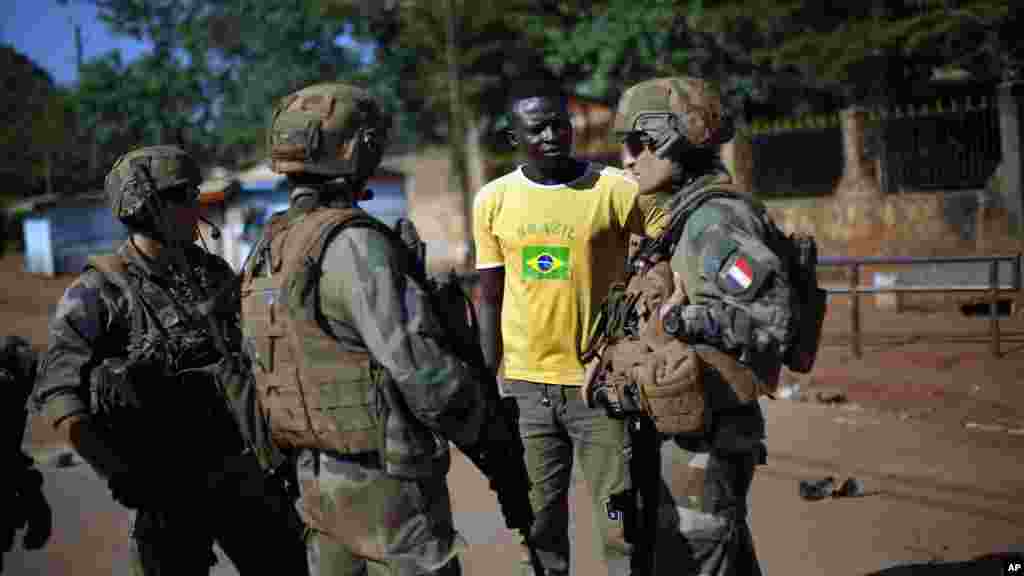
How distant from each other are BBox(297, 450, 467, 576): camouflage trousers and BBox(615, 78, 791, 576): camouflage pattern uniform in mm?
716

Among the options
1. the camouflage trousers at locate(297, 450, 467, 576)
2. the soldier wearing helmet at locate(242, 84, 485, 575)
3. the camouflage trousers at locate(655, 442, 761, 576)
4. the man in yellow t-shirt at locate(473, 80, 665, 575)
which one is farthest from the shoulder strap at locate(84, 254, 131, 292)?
the camouflage trousers at locate(655, 442, 761, 576)

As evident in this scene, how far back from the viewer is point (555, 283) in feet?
12.6

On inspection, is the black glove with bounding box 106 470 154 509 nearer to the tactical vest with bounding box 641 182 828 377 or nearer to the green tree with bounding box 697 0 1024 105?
the tactical vest with bounding box 641 182 828 377

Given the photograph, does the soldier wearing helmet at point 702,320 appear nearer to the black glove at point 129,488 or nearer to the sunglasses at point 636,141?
the sunglasses at point 636,141

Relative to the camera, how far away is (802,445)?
634 cm

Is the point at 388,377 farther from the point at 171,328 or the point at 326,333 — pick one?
the point at 171,328

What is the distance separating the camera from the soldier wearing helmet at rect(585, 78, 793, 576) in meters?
2.76

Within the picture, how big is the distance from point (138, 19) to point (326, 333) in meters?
35.3

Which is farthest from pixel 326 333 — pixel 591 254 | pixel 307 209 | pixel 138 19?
pixel 138 19

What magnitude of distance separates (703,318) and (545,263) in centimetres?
117

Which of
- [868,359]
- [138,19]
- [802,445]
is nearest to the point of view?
[802,445]

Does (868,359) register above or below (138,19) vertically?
below

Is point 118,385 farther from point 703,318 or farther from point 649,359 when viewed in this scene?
point 703,318

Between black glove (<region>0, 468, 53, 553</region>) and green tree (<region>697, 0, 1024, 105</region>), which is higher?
green tree (<region>697, 0, 1024, 105</region>)
